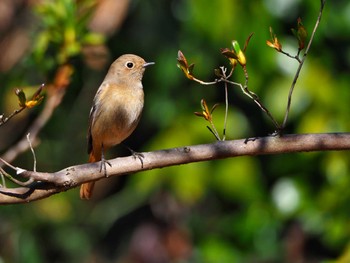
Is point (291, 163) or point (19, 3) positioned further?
point (19, 3)

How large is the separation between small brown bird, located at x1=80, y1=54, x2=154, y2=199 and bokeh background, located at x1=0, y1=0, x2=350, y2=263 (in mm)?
228

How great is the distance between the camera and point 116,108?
16.4ft

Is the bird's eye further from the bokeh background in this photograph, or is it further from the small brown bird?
the bokeh background

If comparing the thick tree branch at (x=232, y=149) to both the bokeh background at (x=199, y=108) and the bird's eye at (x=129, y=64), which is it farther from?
the bird's eye at (x=129, y=64)

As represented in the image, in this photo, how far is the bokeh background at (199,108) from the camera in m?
4.94

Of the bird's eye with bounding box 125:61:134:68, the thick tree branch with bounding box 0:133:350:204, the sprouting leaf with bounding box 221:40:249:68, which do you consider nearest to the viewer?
the sprouting leaf with bounding box 221:40:249:68

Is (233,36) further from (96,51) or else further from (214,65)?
(96,51)

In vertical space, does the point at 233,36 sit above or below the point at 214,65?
above

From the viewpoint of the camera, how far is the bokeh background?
4941 millimetres

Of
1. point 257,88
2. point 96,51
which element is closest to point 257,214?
point 257,88

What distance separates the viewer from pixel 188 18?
5.14 metres

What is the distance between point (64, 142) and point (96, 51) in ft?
5.07

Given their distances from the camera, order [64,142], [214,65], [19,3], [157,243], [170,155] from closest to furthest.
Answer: [170,155] → [214,65] → [157,243] → [19,3] → [64,142]

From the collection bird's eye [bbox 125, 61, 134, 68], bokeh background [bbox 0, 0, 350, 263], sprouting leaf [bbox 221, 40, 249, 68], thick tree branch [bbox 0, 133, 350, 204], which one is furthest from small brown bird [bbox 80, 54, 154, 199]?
sprouting leaf [bbox 221, 40, 249, 68]
